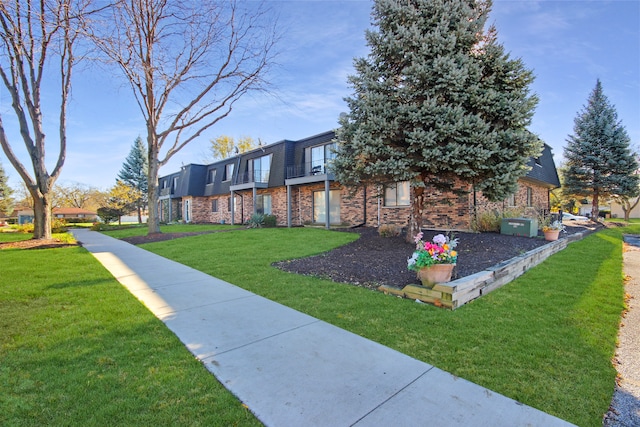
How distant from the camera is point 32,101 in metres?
11.5

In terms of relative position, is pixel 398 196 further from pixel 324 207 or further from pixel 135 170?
pixel 135 170

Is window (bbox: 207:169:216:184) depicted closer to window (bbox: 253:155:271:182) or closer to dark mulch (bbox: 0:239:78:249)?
window (bbox: 253:155:271:182)

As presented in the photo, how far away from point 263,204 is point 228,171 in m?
5.30

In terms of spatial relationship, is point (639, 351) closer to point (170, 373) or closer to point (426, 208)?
point (170, 373)

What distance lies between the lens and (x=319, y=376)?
2.55 metres

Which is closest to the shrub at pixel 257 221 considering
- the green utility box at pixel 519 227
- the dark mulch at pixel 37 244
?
the dark mulch at pixel 37 244

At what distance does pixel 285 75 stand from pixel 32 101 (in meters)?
9.42

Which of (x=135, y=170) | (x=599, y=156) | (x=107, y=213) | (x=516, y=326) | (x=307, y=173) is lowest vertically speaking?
(x=516, y=326)

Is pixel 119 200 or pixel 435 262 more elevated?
pixel 119 200

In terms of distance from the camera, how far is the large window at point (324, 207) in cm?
1566

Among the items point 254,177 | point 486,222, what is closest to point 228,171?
point 254,177

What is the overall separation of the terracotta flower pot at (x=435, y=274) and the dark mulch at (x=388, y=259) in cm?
57

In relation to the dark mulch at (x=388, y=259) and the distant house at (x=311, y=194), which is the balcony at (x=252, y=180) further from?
the dark mulch at (x=388, y=259)

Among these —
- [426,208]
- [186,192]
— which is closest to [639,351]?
[426,208]
